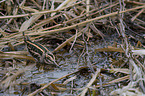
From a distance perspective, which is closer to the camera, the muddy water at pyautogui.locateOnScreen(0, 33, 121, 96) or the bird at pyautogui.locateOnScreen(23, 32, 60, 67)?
the muddy water at pyautogui.locateOnScreen(0, 33, 121, 96)

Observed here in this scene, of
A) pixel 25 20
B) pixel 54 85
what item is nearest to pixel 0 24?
pixel 25 20

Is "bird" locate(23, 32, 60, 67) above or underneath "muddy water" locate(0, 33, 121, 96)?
above

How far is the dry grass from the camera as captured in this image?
156cm

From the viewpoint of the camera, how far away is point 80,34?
7.23 ft

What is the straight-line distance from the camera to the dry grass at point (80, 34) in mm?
1561

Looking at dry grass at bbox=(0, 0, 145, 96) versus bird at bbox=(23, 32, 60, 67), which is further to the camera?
bird at bbox=(23, 32, 60, 67)

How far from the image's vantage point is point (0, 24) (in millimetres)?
2275

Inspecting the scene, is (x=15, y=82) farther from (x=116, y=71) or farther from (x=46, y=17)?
(x=46, y=17)

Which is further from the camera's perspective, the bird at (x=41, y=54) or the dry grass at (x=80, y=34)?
A: the bird at (x=41, y=54)

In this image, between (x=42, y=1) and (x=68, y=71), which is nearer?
(x=68, y=71)

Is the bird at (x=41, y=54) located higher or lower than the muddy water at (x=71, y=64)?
higher

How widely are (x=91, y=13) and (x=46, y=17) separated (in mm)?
519

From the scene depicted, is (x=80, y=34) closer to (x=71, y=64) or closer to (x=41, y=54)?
(x=71, y=64)

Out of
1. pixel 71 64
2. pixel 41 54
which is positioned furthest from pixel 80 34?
pixel 41 54
